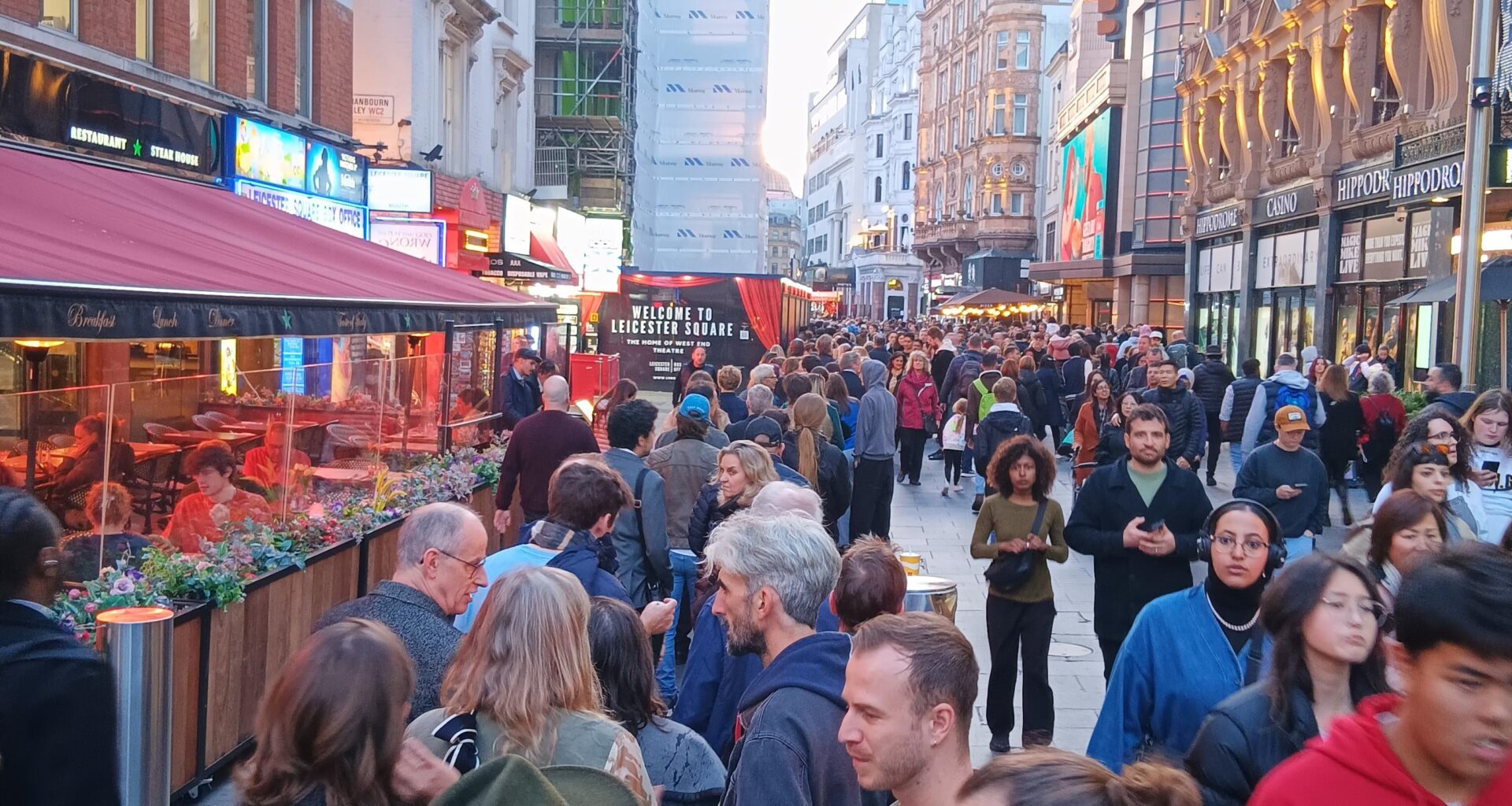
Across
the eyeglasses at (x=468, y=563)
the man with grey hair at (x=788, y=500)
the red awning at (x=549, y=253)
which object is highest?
the red awning at (x=549, y=253)

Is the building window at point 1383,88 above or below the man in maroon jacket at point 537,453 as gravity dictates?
above

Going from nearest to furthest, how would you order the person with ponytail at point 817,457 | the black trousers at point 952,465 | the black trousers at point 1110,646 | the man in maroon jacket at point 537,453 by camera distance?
the black trousers at point 1110,646 < the man in maroon jacket at point 537,453 < the person with ponytail at point 817,457 < the black trousers at point 952,465

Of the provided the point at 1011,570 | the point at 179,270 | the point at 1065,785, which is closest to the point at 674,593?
the point at 1011,570

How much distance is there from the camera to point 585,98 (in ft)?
124

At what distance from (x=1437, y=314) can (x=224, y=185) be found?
16.2m

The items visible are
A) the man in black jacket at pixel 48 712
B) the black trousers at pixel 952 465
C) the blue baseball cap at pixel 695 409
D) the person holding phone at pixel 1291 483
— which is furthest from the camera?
the black trousers at pixel 952 465

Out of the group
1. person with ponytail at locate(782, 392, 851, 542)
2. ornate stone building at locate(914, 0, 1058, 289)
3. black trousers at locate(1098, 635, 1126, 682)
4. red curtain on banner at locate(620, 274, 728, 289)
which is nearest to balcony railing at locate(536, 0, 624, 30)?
red curtain on banner at locate(620, 274, 728, 289)

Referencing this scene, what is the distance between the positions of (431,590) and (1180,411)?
30.9ft

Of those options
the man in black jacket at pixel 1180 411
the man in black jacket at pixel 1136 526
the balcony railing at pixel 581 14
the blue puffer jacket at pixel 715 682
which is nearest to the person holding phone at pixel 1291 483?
the man in black jacket at pixel 1136 526

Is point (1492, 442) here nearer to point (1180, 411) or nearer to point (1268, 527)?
point (1268, 527)

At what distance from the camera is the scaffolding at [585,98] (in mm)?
37625

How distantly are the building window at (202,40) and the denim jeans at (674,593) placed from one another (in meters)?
9.82

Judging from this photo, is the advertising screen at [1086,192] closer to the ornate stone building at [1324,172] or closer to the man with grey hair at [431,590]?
the ornate stone building at [1324,172]

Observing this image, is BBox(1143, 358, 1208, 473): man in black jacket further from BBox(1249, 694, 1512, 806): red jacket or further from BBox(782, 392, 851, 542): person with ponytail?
BBox(1249, 694, 1512, 806): red jacket
